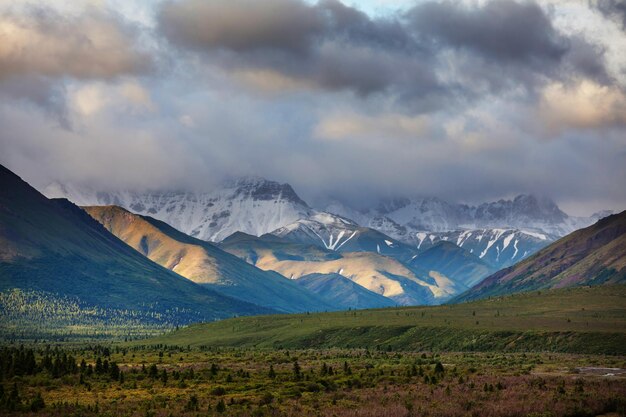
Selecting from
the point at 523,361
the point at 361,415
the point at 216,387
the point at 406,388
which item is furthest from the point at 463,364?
the point at 361,415

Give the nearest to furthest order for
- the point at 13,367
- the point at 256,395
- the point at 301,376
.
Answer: the point at 256,395
the point at 301,376
the point at 13,367

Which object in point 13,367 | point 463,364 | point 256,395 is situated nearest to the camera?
point 256,395

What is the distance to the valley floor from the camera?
87.8 metres

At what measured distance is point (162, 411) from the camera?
291 feet

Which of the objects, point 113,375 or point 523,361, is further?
point 523,361

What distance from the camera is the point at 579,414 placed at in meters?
85.7

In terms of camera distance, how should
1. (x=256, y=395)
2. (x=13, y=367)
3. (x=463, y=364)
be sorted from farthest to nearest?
(x=463, y=364), (x=13, y=367), (x=256, y=395)

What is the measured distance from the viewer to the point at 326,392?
10506 centimetres

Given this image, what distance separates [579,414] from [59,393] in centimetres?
6259

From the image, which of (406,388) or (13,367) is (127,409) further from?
(13,367)

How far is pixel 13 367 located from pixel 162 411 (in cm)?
5043

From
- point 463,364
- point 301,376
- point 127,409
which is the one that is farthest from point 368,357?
point 127,409

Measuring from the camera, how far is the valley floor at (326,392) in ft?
288

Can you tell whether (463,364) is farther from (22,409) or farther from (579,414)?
(22,409)
